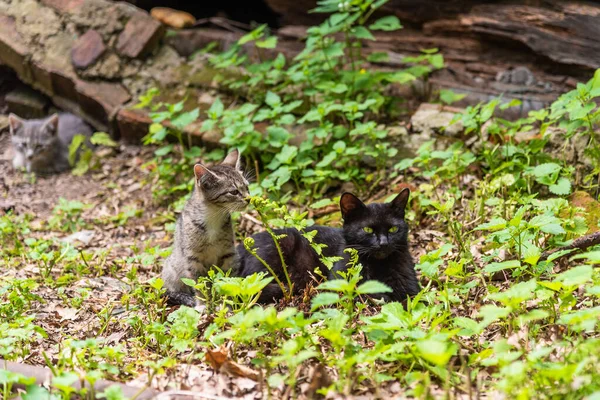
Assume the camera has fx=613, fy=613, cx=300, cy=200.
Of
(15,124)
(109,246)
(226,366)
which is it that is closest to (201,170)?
(109,246)

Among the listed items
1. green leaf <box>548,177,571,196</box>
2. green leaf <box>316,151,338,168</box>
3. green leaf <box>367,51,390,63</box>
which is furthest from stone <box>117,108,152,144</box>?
green leaf <box>548,177,571,196</box>

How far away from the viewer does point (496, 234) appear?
412 cm

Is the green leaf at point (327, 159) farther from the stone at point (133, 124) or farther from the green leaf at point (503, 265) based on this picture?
the stone at point (133, 124)

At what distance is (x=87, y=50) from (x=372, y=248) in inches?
245

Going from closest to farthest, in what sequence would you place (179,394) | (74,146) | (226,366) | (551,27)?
(179,394)
(226,366)
(551,27)
(74,146)

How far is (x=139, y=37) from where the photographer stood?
910 cm

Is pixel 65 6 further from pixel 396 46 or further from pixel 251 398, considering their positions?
pixel 251 398

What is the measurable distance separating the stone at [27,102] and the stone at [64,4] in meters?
1.60

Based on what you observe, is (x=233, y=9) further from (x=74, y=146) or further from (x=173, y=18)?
(x=74, y=146)

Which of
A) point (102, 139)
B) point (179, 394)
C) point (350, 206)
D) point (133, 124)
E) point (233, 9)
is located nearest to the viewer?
point (179, 394)

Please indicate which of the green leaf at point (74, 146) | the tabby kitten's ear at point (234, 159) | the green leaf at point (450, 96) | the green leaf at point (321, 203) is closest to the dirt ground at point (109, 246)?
the green leaf at point (74, 146)

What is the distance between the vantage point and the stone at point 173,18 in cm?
952

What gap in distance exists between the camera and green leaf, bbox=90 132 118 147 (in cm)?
880

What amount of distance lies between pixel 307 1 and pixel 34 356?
6622 mm
